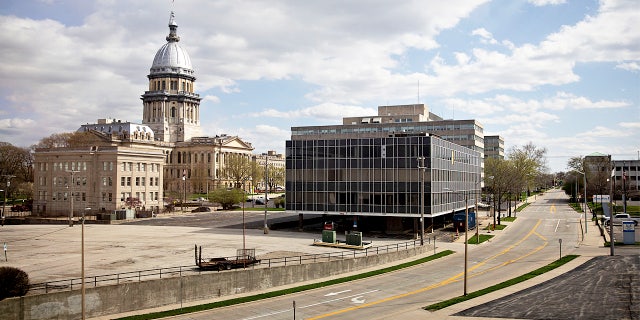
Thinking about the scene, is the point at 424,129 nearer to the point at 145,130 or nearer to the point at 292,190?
the point at 292,190

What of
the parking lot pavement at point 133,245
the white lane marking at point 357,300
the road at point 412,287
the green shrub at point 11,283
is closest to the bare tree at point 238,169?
the parking lot pavement at point 133,245

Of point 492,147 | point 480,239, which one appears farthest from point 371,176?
point 492,147

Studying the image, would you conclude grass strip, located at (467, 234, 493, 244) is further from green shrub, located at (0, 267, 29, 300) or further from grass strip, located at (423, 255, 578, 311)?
green shrub, located at (0, 267, 29, 300)

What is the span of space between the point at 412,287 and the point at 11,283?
94.1 feet

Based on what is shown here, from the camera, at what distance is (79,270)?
4166cm

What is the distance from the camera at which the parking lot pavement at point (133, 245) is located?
44188 millimetres

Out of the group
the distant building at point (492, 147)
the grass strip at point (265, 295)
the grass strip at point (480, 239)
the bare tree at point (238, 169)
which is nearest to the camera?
the grass strip at point (265, 295)

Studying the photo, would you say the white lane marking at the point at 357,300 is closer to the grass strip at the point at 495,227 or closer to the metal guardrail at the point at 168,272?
the metal guardrail at the point at 168,272

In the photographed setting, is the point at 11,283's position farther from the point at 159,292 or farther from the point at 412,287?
the point at 412,287

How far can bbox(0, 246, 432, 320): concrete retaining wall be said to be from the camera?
30.7 metres

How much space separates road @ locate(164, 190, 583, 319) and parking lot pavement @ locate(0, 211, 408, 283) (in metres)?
10.3

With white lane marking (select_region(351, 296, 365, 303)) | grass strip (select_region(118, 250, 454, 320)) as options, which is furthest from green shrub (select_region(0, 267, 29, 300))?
white lane marking (select_region(351, 296, 365, 303))

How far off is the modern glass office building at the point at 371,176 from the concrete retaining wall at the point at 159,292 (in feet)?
78.7

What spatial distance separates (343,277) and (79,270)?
22125 mm
